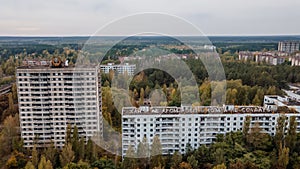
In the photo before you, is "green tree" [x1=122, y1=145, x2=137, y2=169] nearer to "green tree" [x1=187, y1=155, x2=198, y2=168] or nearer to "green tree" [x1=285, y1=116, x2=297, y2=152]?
"green tree" [x1=187, y1=155, x2=198, y2=168]

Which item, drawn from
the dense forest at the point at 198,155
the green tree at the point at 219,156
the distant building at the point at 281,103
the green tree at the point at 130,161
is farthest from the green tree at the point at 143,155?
the distant building at the point at 281,103

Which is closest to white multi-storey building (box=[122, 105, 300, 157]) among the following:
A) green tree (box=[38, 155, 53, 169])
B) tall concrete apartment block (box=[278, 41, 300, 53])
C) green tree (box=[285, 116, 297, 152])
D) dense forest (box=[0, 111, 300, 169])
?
dense forest (box=[0, 111, 300, 169])

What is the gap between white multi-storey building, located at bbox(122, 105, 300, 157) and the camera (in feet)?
14.3

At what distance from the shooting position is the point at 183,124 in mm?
4418

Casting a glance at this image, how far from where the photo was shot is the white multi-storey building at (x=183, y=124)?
172 inches

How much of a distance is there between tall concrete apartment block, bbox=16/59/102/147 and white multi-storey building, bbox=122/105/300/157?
84 centimetres

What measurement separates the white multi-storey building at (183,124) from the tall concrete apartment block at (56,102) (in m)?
0.84

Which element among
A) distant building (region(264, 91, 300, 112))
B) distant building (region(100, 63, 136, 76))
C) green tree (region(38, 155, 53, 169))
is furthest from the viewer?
distant building (region(100, 63, 136, 76))

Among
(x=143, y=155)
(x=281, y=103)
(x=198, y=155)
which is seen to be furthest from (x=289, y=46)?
(x=143, y=155)

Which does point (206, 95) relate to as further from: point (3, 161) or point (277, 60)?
point (277, 60)

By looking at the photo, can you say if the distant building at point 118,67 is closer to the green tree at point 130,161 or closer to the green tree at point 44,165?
the green tree at point 130,161

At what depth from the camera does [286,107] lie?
4.78 meters

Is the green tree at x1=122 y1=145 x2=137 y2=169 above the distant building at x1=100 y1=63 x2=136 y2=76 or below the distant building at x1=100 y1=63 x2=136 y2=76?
below

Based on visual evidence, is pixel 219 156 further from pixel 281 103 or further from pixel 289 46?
pixel 289 46
